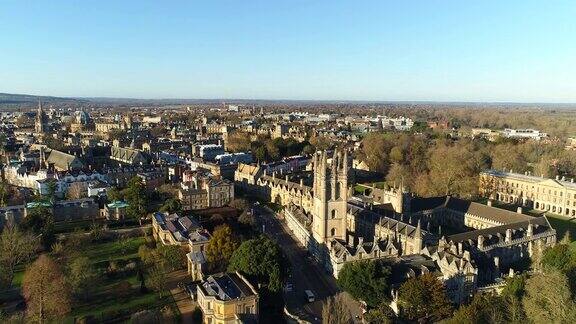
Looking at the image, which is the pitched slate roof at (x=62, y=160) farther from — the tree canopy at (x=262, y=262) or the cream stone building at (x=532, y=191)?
the cream stone building at (x=532, y=191)

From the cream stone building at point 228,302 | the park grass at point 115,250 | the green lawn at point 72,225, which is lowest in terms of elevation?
the park grass at point 115,250

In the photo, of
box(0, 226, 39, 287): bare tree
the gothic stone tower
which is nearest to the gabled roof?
the gothic stone tower

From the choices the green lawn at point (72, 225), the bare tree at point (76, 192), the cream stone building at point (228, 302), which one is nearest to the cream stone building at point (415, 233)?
the cream stone building at point (228, 302)

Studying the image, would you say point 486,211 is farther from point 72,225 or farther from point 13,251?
point 13,251

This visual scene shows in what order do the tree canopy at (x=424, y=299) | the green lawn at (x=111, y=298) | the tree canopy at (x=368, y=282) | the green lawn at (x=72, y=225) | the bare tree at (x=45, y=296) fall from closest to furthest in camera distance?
the bare tree at (x=45, y=296)
the tree canopy at (x=424, y=299)
the tree canopy at (x=368, y=282)
the green lawn at (x=111, y=298)
the green lawn at (x=72, y=225)

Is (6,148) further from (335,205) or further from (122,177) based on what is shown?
(335,205)

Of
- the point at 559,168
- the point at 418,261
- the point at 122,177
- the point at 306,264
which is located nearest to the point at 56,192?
the point at 122,177
